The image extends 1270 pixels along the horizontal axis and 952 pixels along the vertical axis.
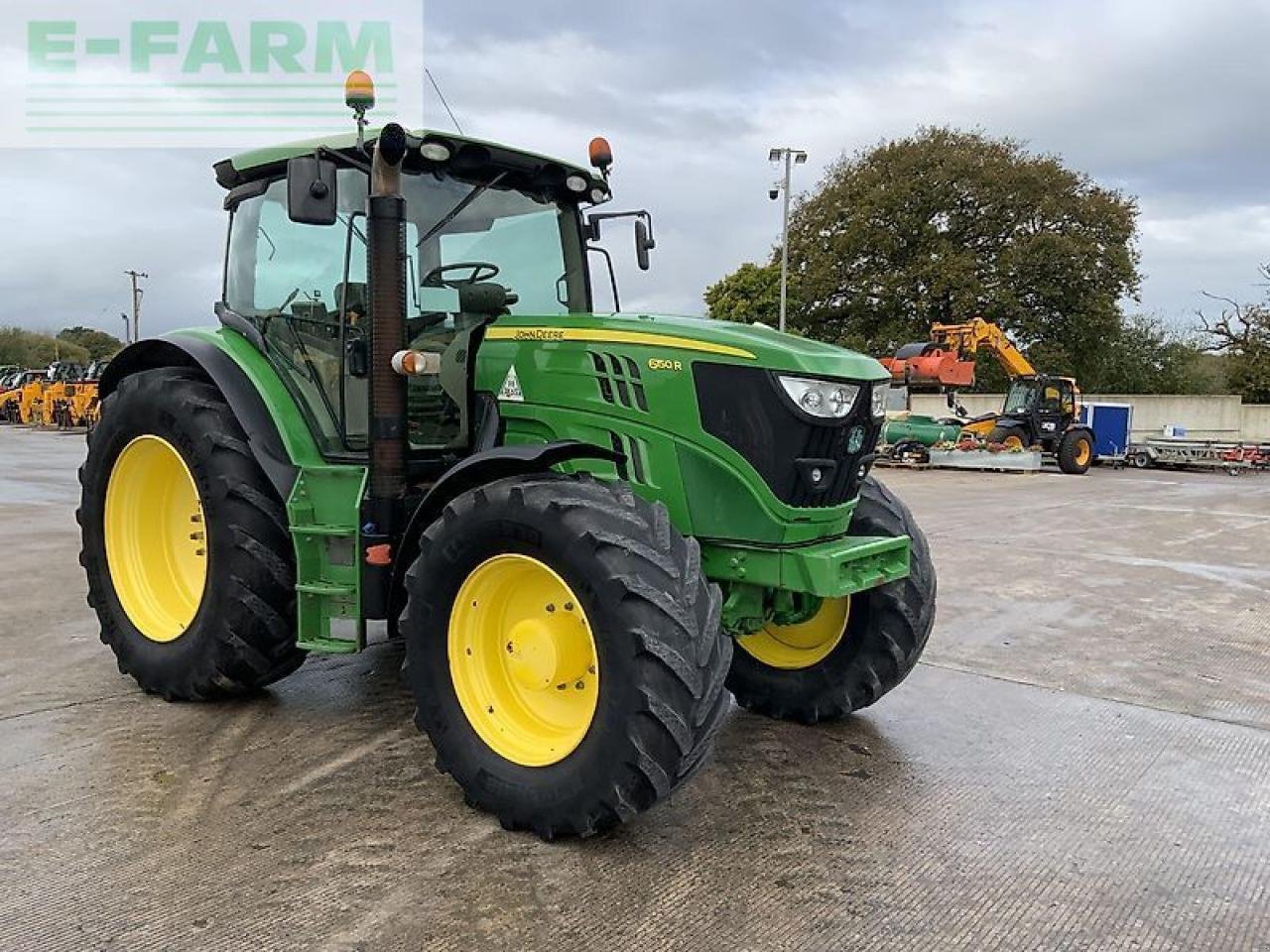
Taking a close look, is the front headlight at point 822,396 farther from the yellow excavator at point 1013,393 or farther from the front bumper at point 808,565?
the yellow excavator at point 1013,393

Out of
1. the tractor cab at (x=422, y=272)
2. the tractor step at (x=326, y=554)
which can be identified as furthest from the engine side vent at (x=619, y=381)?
the tractor step at (x=326, y=554)

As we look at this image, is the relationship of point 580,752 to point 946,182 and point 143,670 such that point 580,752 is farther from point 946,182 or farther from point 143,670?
point 946,182

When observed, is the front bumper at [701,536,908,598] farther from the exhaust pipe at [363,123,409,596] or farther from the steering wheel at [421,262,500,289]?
the steering wheel at [421,262,500,289]

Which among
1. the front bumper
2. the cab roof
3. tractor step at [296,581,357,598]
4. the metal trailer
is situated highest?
the cab roof

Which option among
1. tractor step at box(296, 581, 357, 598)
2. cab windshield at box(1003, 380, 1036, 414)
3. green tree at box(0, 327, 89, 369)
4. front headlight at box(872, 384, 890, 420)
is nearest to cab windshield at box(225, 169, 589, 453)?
tractor step at box(296, 581, 357, 598)

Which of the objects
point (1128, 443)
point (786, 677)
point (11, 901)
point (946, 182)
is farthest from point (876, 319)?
point (11, 901)

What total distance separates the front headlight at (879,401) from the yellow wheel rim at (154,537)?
10.2 feet

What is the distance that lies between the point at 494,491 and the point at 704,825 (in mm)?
1305

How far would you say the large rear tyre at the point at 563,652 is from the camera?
3.01 meters

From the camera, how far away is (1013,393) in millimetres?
22781

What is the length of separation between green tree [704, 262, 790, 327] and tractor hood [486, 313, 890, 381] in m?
34.9

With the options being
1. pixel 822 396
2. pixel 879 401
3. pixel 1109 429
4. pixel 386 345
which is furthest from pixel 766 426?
pixel 1109 429

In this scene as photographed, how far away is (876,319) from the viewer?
1355 inches

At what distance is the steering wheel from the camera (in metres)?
4.28
